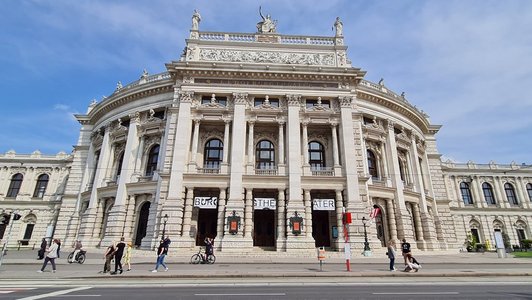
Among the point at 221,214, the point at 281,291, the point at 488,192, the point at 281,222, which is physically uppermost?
the point at 488,192

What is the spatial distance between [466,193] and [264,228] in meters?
43.5

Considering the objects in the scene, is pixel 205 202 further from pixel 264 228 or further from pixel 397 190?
pixel 397 190

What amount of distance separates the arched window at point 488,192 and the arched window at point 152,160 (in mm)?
55761

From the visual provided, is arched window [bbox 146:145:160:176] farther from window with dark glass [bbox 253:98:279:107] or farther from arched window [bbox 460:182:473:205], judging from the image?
arched window [bbox 460:182:473:205]

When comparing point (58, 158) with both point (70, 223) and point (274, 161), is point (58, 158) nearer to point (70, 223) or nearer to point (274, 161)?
point (70, 223)

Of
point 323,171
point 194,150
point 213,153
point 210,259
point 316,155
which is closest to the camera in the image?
point 210,259

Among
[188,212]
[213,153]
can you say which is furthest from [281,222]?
[213,153]

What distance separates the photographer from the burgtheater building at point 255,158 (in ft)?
84.5

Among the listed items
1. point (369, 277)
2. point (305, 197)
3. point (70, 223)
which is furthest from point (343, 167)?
point (70, 223)

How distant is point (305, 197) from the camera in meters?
26.5

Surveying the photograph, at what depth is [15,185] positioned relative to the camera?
45.9 meters

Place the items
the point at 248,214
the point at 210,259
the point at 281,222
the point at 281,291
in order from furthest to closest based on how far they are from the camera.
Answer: the point at 248,214 < the point at 281,222 < the point at 210,259 < the point at 281,291

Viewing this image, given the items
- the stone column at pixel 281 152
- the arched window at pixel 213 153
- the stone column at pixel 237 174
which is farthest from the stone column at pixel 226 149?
the stone column at pixel 281 152

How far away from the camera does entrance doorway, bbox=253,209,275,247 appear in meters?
27.1
